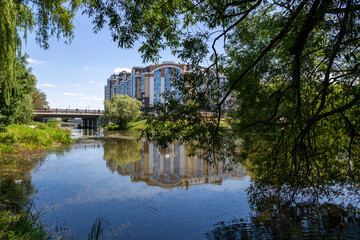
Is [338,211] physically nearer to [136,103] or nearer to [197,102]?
[197,102]

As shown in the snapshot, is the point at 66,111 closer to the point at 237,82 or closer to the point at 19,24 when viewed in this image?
the point at 19,24

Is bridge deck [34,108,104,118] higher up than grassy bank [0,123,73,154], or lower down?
higher up

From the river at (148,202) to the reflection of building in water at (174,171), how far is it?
1.9 inches

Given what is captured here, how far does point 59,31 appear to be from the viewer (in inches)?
316

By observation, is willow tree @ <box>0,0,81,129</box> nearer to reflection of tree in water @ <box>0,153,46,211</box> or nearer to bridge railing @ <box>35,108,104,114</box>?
reflection of tree in water @ <box>0,153,46,211</box>

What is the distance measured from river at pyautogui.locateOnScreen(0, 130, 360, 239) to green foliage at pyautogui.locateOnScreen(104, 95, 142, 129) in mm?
28398

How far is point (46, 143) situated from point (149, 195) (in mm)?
15182

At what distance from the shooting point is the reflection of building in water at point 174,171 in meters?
12.0

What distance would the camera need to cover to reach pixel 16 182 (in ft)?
34.2

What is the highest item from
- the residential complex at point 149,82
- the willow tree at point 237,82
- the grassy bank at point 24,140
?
the residential complex at point 149,82

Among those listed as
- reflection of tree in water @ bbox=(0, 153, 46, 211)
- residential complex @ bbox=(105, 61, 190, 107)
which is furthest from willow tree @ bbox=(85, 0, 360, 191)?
residential complex @ bbox=(105, 61, 190, 107)

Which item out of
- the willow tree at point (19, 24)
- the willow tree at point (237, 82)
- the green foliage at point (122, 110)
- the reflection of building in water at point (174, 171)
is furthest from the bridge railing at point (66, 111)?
the willow tree at point (237, 82)

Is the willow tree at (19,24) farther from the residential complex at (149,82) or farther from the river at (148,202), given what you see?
the residential complex at (149,82)

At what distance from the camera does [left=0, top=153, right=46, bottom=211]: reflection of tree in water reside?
810 cm
